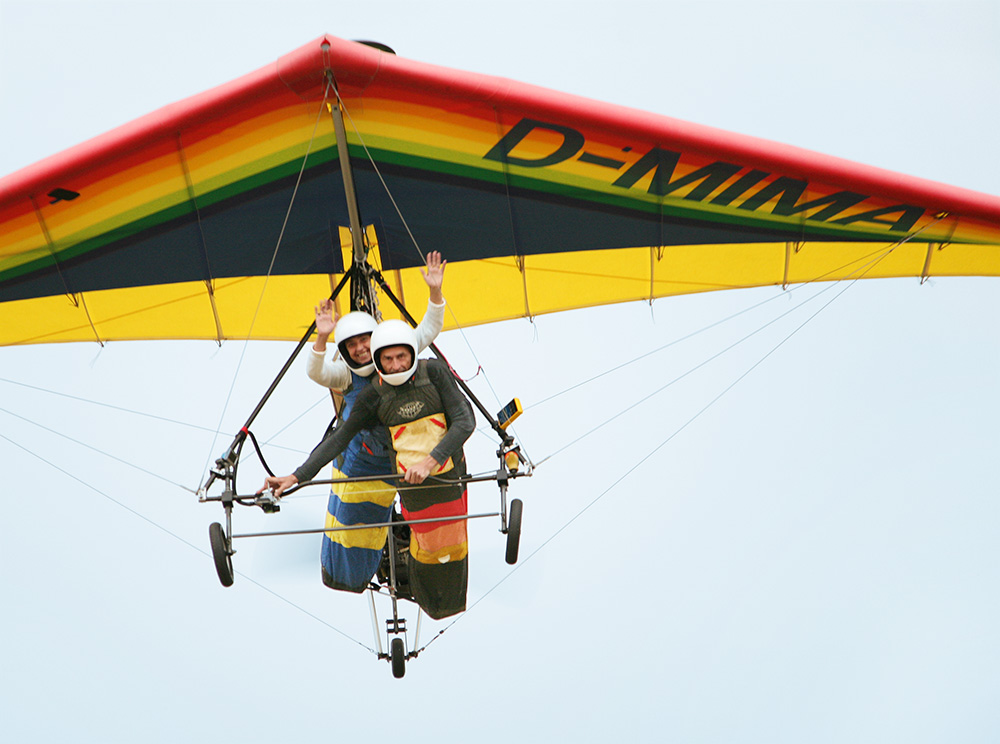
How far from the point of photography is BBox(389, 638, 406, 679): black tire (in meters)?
7.23

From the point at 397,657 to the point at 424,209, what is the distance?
105 inches

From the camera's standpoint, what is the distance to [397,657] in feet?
23.8


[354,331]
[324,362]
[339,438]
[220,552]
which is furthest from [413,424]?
[220,552]

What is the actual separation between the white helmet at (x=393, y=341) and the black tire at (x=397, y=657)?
178 centimetres

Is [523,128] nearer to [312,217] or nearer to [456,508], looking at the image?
[312,217]

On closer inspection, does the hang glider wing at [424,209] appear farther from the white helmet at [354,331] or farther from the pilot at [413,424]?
the pilot at [413,424]

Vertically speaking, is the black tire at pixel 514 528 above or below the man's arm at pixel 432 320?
below

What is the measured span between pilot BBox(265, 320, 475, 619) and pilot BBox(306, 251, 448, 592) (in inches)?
6.9

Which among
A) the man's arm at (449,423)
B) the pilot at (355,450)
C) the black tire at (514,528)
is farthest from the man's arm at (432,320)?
the black tire at (514,528)

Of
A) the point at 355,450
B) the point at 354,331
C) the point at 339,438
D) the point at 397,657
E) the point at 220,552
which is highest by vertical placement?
the point at 354,331

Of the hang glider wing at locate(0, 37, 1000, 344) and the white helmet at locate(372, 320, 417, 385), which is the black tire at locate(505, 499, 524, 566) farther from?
the hang glider wing at locate(0, 37, 1000, 344)

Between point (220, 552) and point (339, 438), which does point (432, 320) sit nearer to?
point (339, 438)

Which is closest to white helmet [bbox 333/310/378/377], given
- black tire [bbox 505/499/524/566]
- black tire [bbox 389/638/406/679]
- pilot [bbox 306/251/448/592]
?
pilot [bbox 306/251/448/592]

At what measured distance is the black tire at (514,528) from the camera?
6.07 meters
